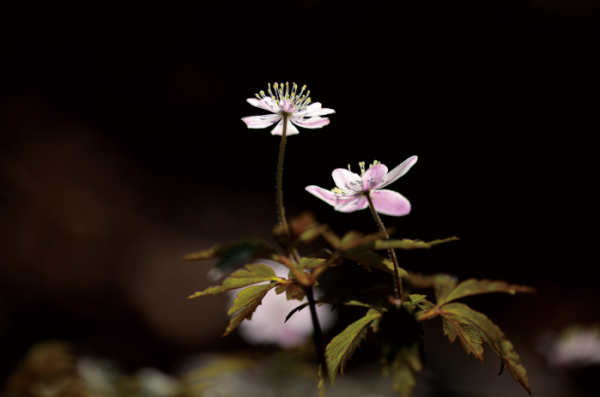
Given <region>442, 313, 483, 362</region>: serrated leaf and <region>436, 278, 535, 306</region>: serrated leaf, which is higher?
<region>436, 278, 535, 306</region>: serrated leaf

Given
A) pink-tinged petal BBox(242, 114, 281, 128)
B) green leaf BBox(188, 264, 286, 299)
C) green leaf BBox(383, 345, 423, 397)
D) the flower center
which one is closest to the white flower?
the flower center

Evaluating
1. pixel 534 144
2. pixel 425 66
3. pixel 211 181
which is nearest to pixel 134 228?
pixel 211 181

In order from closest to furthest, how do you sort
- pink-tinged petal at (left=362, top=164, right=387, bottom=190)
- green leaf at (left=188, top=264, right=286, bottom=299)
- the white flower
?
green leaf at (left=188, top=264, right=286, bottom=299), pink-tinged petal at (left=362, top=164, right=387, bottom=190), the white flower

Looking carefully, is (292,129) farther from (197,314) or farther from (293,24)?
(293,24)

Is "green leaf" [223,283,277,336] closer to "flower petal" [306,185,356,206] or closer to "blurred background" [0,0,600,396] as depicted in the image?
"flower petal" [306,185,356,206]

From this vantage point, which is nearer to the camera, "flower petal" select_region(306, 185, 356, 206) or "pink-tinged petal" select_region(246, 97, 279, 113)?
"flower petal" select_region(306, 185, 356, 206)

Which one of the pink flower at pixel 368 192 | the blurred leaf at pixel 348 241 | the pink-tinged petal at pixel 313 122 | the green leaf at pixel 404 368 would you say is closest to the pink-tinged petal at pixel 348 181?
the pink flower at pixel 368 192

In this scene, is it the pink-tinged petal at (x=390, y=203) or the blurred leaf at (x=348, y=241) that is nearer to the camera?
the blurred leaf at (x=348, y=241)

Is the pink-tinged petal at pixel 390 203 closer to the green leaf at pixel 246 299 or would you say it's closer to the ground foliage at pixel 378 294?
the ground foliage at pixel 378 294

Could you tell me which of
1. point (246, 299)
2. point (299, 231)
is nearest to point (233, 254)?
point (299, 231)
